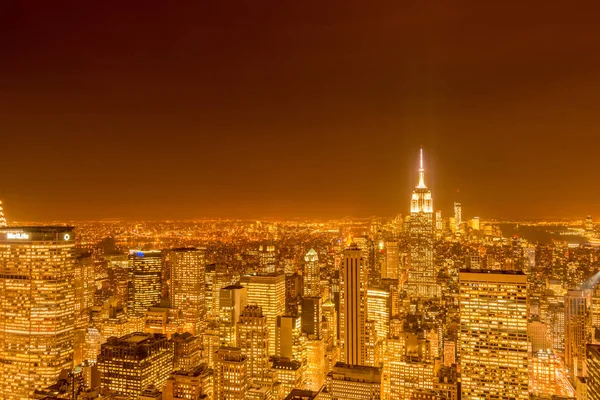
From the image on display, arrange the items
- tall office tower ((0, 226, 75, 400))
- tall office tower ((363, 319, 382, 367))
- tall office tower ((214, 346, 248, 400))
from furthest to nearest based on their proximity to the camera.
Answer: tall office tower ((363, 319, 382, 367)) → tall office tower ((0, 226, 75, 400)) → tall office tower ((214, 346, 248, 400))

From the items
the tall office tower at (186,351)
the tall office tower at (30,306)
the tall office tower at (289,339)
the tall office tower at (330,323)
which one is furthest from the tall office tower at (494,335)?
the tall office tower at (30,306)

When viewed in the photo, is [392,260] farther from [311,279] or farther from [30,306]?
[30,306]

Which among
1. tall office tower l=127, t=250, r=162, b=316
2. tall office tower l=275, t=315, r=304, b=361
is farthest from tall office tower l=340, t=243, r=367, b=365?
tall office tower l=127, t=250, r=162, b=316

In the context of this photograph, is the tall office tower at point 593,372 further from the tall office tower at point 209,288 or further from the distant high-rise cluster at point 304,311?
the tall office tower at point 209,288

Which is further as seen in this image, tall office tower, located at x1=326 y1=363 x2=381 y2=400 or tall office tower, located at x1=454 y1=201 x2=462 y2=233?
tall office tower, located at x1=454 y1=201 x2=462 y2=233

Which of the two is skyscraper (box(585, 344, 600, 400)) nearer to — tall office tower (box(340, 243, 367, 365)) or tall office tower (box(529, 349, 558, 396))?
tall office tower (box(529, 349, 558, 396))

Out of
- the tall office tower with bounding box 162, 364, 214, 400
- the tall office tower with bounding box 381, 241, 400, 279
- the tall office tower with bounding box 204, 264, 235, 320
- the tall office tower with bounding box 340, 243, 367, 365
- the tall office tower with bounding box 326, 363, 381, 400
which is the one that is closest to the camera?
the tall office tower with bounding box 162, 364, 214, 400
